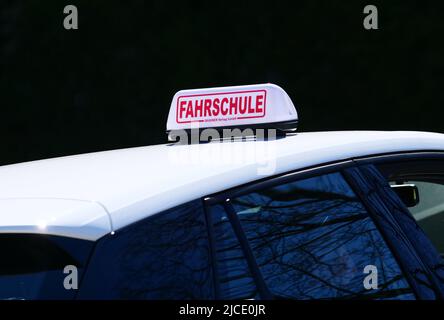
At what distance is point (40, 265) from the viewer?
1679 millimetres

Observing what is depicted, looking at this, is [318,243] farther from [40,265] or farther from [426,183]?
[426,183]

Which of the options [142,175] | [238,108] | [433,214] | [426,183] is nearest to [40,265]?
[142,175]

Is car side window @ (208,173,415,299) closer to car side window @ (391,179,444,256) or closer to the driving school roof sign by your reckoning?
the driving school roof sign

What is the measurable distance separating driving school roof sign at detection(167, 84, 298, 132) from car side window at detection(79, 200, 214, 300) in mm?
638

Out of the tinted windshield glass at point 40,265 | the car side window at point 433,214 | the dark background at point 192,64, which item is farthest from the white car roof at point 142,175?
the dark background at point 192,64

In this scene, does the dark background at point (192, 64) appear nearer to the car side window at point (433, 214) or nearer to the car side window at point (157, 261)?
the car side window at point (433, 214)

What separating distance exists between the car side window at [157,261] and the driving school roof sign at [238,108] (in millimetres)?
638

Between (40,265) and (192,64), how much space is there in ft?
26.3

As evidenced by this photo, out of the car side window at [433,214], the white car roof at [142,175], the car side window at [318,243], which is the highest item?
the white car roof at [142,175]

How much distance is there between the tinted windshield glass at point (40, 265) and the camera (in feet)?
5.43

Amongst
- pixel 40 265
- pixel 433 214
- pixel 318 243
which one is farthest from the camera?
pixel 433 214

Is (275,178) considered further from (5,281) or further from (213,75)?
(213,75)

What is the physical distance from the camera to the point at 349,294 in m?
2.02

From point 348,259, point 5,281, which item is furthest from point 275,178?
point 5,281
